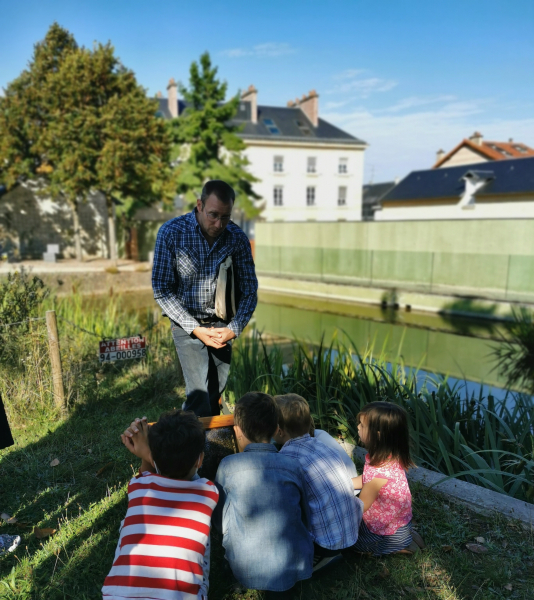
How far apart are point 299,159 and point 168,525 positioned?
33.1 metres

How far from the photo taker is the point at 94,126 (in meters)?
16.4

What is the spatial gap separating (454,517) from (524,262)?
517 inches

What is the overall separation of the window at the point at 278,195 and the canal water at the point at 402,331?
16877 mm

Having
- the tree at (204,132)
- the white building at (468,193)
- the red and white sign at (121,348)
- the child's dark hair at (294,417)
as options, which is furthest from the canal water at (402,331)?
the white building at (468,193)

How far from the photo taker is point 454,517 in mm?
2562

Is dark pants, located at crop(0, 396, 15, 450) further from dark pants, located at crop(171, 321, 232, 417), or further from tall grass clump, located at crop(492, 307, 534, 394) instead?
tall grass clump, located at crop(492, 307, 534, 394)

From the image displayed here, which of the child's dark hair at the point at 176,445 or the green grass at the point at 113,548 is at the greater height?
the child's dark hair at the point at 176,445

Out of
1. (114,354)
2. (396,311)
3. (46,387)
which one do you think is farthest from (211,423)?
(396,311)

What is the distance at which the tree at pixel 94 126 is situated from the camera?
53.3 feet

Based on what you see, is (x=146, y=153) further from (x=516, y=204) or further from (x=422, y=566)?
(x=516, y=204)

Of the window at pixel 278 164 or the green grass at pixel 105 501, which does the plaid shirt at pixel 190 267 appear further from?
the window at pixel 278 164

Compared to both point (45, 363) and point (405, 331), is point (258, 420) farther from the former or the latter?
point (405, 331)

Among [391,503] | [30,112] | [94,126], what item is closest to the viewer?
[391,503]

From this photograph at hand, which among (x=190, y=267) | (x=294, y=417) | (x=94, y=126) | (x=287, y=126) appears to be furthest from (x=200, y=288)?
(x=287, y=126)
